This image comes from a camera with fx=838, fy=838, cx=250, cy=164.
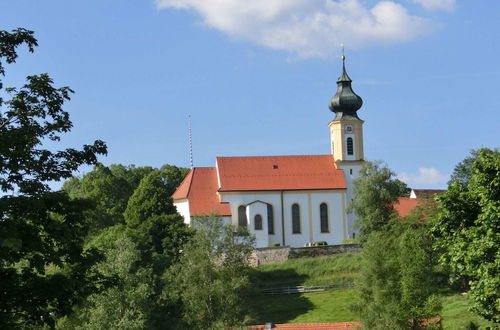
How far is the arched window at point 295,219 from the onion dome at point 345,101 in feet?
28.1

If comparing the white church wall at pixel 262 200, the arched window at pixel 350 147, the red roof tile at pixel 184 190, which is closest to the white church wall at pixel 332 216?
the white church wall at pixel 262 200

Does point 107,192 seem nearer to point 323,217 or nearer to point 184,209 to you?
point 184,209

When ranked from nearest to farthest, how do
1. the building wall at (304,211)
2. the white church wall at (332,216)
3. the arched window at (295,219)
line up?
the building wall at (304,211) → the white church wall at (332,216) → the arched window at (295,219)

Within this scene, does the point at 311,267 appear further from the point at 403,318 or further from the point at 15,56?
the point at 15,56

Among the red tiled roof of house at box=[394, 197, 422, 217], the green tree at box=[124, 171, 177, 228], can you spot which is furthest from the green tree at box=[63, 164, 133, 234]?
the red tiled roof of house at box=[394, 197, 422, 217]

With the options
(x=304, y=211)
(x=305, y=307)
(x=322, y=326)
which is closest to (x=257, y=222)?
(x=304, y=211)

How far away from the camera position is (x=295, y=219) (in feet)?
225

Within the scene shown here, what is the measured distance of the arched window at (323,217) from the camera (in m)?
68.2

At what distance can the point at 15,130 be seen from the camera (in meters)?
14.9

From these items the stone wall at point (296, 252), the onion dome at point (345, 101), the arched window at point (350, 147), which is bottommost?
the stone wall at point (296, 252)

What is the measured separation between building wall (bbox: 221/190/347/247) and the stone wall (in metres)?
3.82

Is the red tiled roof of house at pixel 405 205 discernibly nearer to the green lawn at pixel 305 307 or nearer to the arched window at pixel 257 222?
the arched window at pixel 257 222

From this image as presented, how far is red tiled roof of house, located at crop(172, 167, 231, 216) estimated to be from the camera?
65.7 m

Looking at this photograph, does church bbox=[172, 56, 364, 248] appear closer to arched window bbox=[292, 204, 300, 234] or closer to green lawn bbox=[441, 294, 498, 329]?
arched window bbox=[292, 204, 300, 234]
